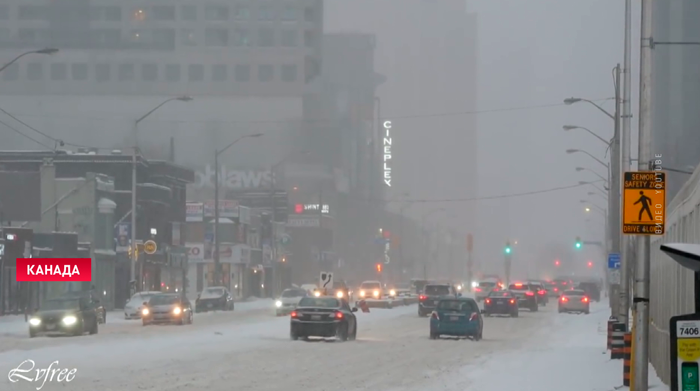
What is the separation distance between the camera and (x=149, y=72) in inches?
5851

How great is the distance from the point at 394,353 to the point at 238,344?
5.36 m

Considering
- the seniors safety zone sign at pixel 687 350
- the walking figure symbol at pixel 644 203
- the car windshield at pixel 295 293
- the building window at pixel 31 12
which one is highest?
the building window at pixel 31 12

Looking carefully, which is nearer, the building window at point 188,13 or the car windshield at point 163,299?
the car windshield at point 163,299

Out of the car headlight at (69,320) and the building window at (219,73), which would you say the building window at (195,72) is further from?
the car headlight at (69,320)

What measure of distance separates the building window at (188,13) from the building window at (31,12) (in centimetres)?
1720

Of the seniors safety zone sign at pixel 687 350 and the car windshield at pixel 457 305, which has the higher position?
the seniors safety zone sign at pixel 687 350

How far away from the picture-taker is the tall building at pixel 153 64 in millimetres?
147750

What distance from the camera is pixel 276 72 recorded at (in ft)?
490

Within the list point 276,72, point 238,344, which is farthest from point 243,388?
point 276,72

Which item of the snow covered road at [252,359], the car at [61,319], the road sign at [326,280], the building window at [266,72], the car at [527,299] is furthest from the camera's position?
the building window at [266,72]

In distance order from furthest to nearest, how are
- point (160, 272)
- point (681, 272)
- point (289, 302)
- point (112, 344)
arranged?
point (160, 272) → point (289, 302) → point (112, 344) → point (681, 272)

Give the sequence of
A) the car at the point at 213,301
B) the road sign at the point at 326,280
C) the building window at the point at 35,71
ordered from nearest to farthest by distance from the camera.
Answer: the road sign at the point at 326,280
the car at the point at 213,301
the building window at the point at 35,71

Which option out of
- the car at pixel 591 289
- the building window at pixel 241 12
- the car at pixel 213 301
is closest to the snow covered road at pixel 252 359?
the car at pixel 213 301

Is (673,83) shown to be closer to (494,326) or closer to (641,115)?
(494,326)
